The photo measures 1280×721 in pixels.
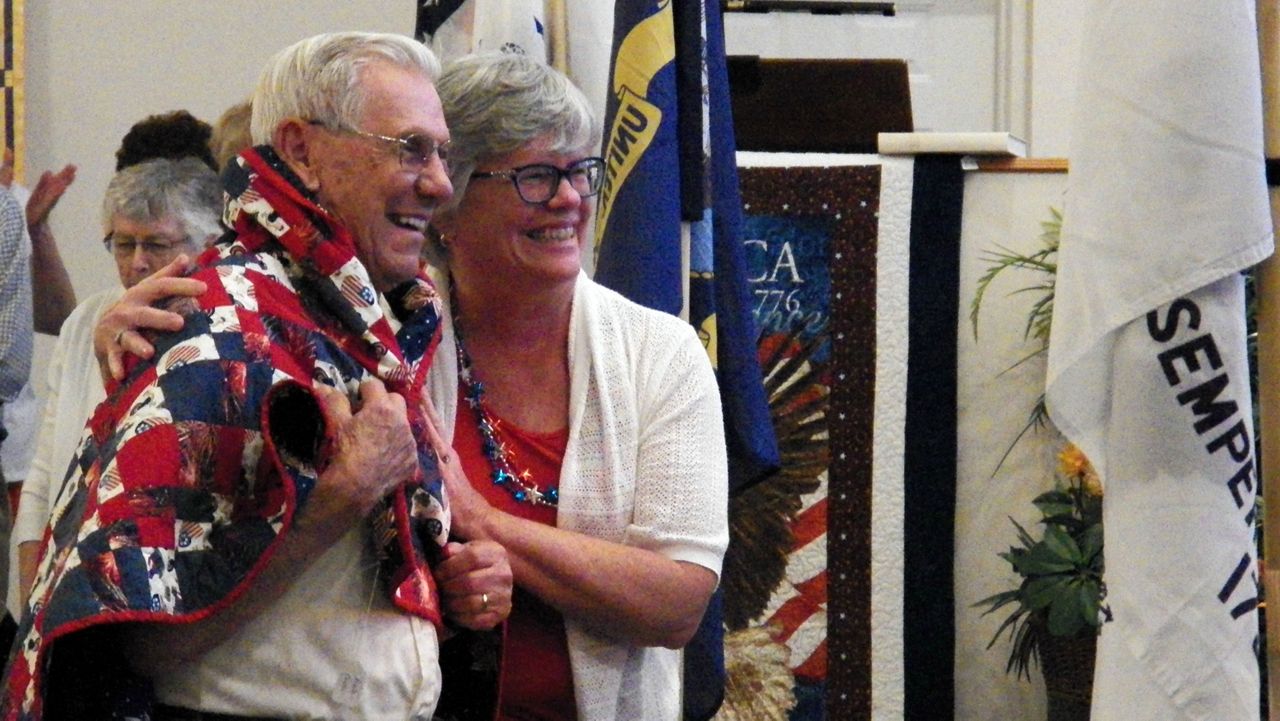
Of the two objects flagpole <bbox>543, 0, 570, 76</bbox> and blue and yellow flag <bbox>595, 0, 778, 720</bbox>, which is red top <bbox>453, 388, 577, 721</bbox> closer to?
blue and yellow flag <bbox>595, 0, 778, 720</bbox>

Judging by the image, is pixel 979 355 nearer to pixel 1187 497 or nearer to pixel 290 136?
pixel 1187 497

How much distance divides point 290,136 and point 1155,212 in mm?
1068

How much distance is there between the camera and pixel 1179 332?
2.06m

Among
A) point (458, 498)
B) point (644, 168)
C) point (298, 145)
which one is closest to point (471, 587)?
point (458, 498)

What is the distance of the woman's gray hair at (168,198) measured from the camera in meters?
2.59

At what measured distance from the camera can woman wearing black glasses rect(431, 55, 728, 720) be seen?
186 cm

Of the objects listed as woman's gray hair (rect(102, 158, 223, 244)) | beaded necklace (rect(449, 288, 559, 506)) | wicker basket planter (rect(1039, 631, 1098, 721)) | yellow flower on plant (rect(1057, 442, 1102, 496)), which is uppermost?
woman's gray hair (rect(102, 158, 223, 244))

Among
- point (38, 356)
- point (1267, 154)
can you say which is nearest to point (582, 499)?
point (1267, 154)

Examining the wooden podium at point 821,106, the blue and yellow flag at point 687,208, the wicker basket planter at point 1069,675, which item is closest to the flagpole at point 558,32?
the blue and yellow flag at point 687,208

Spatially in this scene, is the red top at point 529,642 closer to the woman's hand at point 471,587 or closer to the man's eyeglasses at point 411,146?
the woman's hand at point 471,587

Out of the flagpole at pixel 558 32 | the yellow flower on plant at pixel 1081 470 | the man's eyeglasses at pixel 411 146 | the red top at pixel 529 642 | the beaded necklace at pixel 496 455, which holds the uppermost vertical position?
the flagpole at pixel 558 32

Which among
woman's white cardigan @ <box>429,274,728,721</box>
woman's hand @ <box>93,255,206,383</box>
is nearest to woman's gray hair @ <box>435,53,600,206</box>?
woman's white cardigan @ <box>429,274,728,721</box>

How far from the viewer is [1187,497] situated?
2.04 meters

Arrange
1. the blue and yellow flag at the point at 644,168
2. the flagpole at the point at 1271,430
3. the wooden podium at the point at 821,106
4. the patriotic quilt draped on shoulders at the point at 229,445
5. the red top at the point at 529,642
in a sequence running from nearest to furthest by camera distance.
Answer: the patriotic quilt draped on shoulders at the point at 229,445
the red top at the point at 529,642
the flagpole at the point at 1271,430
the blue and yellow flag at the point at 644,168
the wooden podium at the point at 821,106
